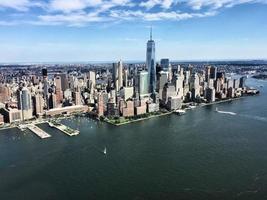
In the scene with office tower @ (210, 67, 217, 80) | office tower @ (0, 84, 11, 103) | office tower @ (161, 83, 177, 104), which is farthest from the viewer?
office tower @ (210, 67, 217, 80)

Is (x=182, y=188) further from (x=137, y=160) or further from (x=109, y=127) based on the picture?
(x=109, y=127)

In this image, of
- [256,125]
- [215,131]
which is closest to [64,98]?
A: [215,131]

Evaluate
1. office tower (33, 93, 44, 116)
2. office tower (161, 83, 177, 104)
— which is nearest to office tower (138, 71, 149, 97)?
office tower (161, 83, 177, 104)

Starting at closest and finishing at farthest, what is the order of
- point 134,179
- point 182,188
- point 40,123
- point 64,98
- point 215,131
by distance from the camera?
1. point 182,188
2. point 134,179
3. point 215,131
4. point 40,123
5. point 64,98

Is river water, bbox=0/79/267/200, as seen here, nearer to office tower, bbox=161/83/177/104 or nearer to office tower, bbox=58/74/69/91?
office tower, bbox=161/83/177/104

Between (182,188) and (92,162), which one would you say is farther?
(92,162)

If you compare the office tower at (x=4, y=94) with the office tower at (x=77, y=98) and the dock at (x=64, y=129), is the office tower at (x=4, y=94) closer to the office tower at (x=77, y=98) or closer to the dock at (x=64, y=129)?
the office tower at (x=77, y=98)

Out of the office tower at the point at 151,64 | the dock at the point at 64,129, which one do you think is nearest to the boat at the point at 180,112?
the office tower at the point at 151,64
